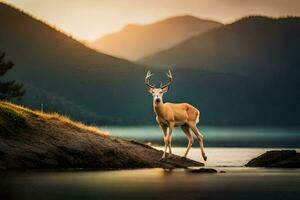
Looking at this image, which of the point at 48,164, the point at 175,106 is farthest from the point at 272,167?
the point at 48,164

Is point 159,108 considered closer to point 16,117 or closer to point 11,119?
point 16,117

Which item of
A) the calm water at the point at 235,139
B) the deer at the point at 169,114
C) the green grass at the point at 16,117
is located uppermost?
the calm water at the point at 235,139

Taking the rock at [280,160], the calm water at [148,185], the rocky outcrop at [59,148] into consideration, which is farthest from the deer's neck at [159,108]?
the rock at [280,160]

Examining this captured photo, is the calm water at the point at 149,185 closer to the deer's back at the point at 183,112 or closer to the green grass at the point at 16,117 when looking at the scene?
the deer's back at the point at 183,112

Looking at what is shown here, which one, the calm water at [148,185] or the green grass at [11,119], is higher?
the green grass at [11,119]

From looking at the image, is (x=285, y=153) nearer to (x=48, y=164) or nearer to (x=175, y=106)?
(x=175, y=106)

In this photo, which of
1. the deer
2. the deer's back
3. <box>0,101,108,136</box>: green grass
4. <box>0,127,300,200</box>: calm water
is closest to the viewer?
<box>0,127,300,200</box>: calm water

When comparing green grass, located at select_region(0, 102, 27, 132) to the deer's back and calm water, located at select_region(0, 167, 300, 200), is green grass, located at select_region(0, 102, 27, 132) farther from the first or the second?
the deer's back

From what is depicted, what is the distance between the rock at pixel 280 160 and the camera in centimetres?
3606

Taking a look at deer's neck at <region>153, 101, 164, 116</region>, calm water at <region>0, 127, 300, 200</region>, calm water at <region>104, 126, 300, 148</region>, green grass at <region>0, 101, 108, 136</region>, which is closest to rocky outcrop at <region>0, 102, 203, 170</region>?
green grass at <region>0, 101, 108, 136</region>

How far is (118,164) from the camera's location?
114 ft

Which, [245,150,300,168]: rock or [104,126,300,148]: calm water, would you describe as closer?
[245,150,300,168]: rock

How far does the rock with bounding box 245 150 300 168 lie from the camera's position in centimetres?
3606

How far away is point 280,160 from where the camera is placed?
36.7m
